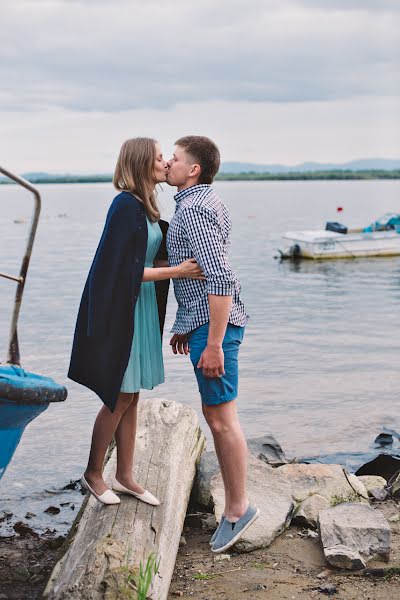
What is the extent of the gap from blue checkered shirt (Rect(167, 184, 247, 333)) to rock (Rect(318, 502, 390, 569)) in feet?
4.48

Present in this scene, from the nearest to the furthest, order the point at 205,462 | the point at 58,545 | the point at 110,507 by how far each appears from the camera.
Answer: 1. the point at 110,507
2. the point at 58,545
3. the point at 205,462

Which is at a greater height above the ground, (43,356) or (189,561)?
(189,561)

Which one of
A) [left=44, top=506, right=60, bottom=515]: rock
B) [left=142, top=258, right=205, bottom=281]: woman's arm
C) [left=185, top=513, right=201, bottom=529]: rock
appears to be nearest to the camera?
[left=142, top=258, right=205, bottom=281]: woman's arm

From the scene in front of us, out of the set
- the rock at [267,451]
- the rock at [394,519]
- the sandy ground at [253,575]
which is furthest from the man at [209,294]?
the rock at [267,451]

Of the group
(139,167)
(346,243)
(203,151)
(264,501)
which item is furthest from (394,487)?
(346,243)

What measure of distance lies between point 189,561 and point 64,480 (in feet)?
9.98

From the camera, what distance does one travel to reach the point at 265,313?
68.6ft

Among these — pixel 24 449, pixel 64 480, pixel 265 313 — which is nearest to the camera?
pixel 64 480

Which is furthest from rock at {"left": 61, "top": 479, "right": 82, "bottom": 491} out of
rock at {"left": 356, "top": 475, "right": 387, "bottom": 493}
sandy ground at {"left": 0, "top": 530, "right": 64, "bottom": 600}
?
rock at {"left": 356, "top": 475, "right": 387, "bottom": 493}

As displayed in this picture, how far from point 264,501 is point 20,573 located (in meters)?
1.65

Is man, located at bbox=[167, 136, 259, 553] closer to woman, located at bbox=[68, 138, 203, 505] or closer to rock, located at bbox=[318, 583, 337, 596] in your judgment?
woman, located at bbox=[68, 138, 203, 505]

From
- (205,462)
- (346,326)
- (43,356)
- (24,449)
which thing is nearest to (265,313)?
(346,326)

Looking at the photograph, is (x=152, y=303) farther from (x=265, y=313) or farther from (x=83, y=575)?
(x=265, y=313)

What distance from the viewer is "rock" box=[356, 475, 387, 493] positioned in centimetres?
744
